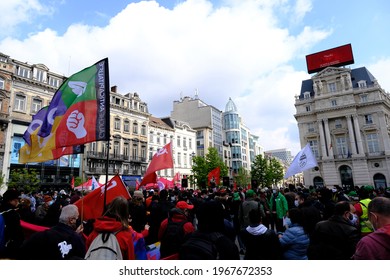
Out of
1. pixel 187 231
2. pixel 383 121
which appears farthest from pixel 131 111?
pixel 383 121

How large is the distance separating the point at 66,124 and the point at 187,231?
3962mm

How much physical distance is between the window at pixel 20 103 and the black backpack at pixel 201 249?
3540cm

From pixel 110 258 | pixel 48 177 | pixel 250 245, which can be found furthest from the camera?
pixel 48 177

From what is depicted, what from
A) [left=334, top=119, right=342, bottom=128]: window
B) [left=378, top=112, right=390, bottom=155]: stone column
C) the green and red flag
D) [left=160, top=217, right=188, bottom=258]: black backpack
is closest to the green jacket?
[left=160, top=217, right=188, bottom=258]: black backpack

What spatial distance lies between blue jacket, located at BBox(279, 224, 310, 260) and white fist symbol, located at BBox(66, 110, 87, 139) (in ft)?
15.1

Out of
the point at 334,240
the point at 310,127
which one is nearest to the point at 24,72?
the point at 334,240

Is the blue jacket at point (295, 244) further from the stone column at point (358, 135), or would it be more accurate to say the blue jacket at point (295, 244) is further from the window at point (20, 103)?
the stone column at point (358, 135)

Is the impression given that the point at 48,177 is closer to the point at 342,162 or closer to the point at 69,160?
the point at 69,160

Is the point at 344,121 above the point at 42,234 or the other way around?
above

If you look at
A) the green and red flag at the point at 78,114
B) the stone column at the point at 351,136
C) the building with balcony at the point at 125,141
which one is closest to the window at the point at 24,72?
the building with balcony at the point at 125,141

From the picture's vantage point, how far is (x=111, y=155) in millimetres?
39031

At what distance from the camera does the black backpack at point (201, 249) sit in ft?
8.55

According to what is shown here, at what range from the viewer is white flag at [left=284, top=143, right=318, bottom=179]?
1205 cm

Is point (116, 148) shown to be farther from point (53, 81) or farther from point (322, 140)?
point (322, 140)
